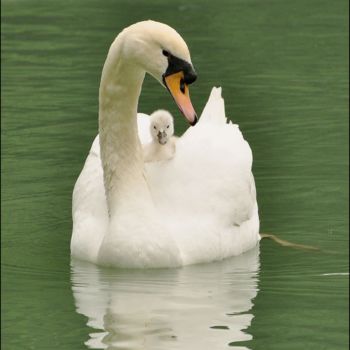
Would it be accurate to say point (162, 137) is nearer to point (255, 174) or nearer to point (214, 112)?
point (214, 112)

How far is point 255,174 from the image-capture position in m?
11.8

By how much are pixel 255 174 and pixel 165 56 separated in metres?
2.46

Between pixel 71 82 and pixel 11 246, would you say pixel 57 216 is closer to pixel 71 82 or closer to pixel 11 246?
pixel 11 246

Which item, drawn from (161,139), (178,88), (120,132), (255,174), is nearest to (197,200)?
(161,139)

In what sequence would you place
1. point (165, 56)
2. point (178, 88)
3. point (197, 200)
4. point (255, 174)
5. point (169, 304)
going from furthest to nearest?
point (255, 174)
point (197, 200)
point (165, 56)
point (178, 88)
point (169, 304)

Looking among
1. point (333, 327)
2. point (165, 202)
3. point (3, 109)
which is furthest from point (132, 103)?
point (3, 109)

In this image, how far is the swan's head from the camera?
9.34 metres

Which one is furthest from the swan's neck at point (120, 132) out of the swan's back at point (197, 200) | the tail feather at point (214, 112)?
the tail feather at point (214, 112)

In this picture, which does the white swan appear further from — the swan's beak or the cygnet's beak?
the cygnet's beak

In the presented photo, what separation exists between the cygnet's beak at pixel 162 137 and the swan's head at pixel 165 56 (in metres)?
0.69

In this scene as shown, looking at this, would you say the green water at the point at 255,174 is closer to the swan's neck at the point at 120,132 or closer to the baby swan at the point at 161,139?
the swan's neck at the point at 120,132

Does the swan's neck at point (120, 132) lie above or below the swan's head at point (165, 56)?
below

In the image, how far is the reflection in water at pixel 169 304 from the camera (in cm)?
843

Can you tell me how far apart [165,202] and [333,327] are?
1849mm
